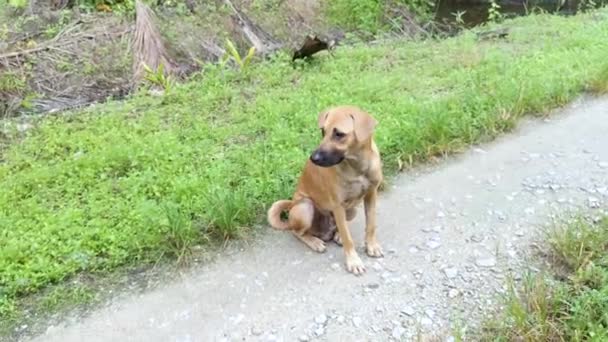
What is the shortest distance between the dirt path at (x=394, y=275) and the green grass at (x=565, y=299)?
0.22 m

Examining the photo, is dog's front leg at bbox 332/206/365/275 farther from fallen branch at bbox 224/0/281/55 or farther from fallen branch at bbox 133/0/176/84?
fallen branch at bbox 224/0/281/55

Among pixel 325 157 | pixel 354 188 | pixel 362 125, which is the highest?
pixel 362 125

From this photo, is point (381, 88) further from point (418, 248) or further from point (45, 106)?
point (45, 106)

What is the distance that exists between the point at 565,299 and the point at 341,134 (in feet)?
4.42

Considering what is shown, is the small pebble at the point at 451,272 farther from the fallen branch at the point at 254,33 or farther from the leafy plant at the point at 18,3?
the leafy plant at the point at 18,3

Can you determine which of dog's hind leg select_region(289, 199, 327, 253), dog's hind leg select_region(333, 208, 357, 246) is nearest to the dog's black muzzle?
dog's hind leg select_region(289, 199, 327, 253)

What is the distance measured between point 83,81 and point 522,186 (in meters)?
4.96

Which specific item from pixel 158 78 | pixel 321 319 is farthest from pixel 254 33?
pixel 321 319

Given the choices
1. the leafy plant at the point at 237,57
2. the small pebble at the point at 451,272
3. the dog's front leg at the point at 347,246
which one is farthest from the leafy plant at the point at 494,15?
the dog's front leg at the point at 347,246

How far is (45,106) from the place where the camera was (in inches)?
252

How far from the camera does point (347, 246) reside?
11.4ft

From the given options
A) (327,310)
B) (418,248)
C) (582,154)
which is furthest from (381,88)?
(327,310)

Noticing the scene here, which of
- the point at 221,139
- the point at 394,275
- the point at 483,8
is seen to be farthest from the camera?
the point at 483,8

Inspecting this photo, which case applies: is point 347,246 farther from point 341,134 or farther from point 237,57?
point 237,57
